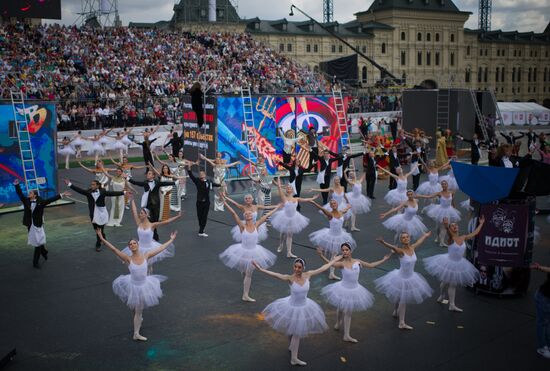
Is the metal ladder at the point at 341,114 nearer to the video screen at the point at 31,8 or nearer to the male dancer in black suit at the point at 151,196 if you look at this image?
the male dancer in black suit at the point at 151,196

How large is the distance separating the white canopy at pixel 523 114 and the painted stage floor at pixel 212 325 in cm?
4532

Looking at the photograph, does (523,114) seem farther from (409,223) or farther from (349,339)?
(349,339)

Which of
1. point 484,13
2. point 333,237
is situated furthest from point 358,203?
Result: point 484,13

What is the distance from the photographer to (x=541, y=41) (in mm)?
Answer: 109625

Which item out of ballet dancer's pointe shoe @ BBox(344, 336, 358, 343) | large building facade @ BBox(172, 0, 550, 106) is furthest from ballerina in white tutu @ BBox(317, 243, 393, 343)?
large building facade @ BBox(172, 0, 550, 106)

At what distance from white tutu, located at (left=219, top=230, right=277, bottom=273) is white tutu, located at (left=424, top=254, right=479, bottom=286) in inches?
125

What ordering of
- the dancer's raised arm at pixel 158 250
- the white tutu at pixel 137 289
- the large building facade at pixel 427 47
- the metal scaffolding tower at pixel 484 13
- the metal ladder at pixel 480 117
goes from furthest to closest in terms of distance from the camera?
the metal scaffolding tower at pixel 484 13, the large building facade at pixel 427 47, the metal ladder at pixel 480 117, the dancer's raised arm at pixel 158 250, the white tutu at pixel 137 289

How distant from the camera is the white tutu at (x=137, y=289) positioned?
931 cm

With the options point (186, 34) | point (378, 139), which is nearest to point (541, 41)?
point (186, 34)

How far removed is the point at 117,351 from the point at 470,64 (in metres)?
104

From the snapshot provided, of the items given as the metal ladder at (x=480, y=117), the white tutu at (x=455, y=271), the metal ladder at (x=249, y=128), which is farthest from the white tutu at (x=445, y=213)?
the metal ladder at (x=480, y=117)

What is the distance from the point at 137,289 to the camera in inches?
369

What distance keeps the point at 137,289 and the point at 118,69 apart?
30.6 metres

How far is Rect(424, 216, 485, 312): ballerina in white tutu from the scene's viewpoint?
10.6 metres
